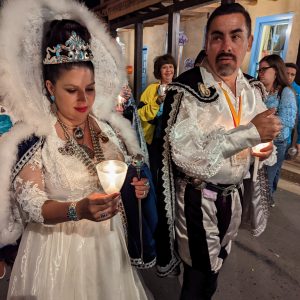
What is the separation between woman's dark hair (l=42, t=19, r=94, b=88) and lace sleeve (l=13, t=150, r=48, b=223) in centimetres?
34

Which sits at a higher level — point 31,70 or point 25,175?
point 31,70

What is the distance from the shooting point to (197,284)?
1767 millimetres

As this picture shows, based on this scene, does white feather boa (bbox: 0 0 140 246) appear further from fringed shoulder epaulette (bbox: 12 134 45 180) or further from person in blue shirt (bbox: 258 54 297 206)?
person in blue shirt (bbox: 258 54 297 206)

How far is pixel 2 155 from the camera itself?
44.9 inches

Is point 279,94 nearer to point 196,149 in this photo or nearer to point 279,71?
point 279,71

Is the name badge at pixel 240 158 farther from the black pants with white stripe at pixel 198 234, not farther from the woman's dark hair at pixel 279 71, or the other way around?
the woman's dark hair at pixel 279 71

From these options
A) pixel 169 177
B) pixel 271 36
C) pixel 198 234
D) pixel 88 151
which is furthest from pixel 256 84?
pixel 271 36

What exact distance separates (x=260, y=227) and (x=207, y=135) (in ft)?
2.98

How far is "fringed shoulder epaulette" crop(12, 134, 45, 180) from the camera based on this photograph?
1.15 meters

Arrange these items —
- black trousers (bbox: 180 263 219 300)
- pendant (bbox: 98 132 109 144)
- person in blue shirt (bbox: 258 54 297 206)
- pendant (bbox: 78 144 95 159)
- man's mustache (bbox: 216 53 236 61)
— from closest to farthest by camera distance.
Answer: pendant (bbox: 78 144 95 159) < pendant (bbox: 98 132 109 144) < man's mustache (bbox: 216 53 236 61) < black trousers (bbox: 180 263 219 300) < person in blue shirt (bbox: 258 54 297 206)

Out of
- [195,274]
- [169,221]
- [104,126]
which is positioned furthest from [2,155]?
[195,274]

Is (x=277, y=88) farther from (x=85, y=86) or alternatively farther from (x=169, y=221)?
(x=85, y=86)

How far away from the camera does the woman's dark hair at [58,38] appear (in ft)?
3.72

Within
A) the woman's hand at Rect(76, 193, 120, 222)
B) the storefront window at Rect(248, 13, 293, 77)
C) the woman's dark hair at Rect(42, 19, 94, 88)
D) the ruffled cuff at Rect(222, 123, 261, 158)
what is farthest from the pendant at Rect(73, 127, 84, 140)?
the storefront window at Rect(248, 13, 293, 77)
